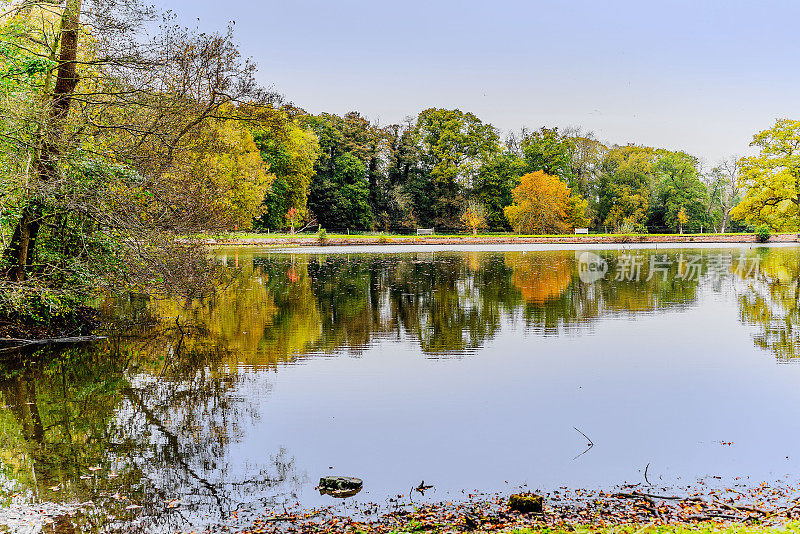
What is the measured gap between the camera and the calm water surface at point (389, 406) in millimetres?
6094

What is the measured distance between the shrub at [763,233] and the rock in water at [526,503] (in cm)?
6310

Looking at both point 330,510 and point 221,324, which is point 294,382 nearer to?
point 330,510

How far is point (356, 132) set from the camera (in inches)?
2953

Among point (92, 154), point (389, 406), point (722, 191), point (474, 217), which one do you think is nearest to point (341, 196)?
point (474, 217)

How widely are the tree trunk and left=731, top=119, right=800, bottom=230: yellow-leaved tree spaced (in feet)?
164

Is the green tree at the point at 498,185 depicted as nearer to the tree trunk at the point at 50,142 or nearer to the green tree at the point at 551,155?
the green tree at the point at 551,155

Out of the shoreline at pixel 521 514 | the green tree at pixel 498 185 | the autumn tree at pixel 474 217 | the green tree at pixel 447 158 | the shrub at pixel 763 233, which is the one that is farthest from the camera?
the green tree at pixel 498 185

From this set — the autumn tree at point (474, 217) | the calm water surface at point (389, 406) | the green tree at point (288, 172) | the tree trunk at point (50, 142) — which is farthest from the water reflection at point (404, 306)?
the autumn tree at point (474, 217)

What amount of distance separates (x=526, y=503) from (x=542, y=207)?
65.9m

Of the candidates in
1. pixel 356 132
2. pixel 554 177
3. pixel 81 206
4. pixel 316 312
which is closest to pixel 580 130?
pixel 554 177

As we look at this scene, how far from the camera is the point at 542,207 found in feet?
227

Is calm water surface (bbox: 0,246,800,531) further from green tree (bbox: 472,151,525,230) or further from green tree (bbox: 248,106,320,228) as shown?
green tree (bbox: 472,151,525,230)

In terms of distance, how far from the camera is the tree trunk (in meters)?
10.8

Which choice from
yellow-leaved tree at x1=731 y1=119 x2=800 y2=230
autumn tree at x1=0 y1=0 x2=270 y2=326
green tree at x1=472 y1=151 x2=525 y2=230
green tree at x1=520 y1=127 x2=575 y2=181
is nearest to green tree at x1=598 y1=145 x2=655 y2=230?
green tree at x1=520 y1=127 x2=575 y2=181
